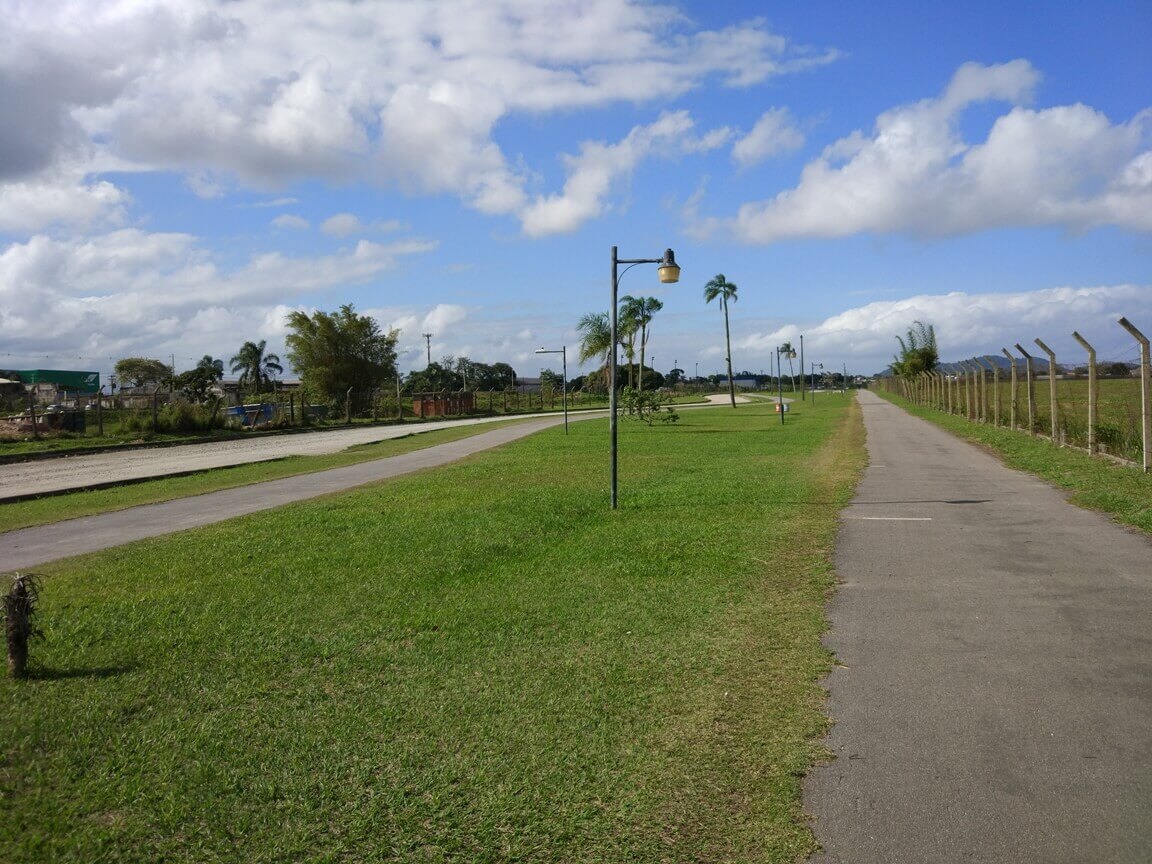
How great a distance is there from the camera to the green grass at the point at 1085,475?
37.4 ft

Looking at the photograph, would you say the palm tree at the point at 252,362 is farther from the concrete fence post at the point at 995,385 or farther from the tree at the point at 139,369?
the concrete fence post at the point at 995,385

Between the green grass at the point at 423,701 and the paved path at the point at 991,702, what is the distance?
251mm

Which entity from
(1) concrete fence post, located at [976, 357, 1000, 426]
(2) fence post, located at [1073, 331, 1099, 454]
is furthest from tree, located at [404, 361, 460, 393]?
(2) fence post, located at [1073, 331, 1099, 454]

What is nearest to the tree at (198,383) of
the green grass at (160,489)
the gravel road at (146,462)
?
the gravel road at (146,462)

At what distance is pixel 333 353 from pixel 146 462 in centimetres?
4081

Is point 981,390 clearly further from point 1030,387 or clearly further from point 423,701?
point 423,701

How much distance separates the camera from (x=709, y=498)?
13914 millimetres

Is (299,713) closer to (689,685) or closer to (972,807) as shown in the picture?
(689,685)

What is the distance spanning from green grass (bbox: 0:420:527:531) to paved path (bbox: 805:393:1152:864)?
1108 centimetres

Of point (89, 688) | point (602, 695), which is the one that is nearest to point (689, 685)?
point (602, 695)

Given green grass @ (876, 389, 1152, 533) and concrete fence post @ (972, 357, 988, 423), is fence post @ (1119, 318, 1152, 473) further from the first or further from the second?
concrete fence post @ (972, 357, 988, 423)

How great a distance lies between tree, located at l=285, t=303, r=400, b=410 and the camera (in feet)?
207

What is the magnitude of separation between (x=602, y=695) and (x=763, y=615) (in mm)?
2222

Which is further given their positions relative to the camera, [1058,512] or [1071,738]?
[1058,512]
